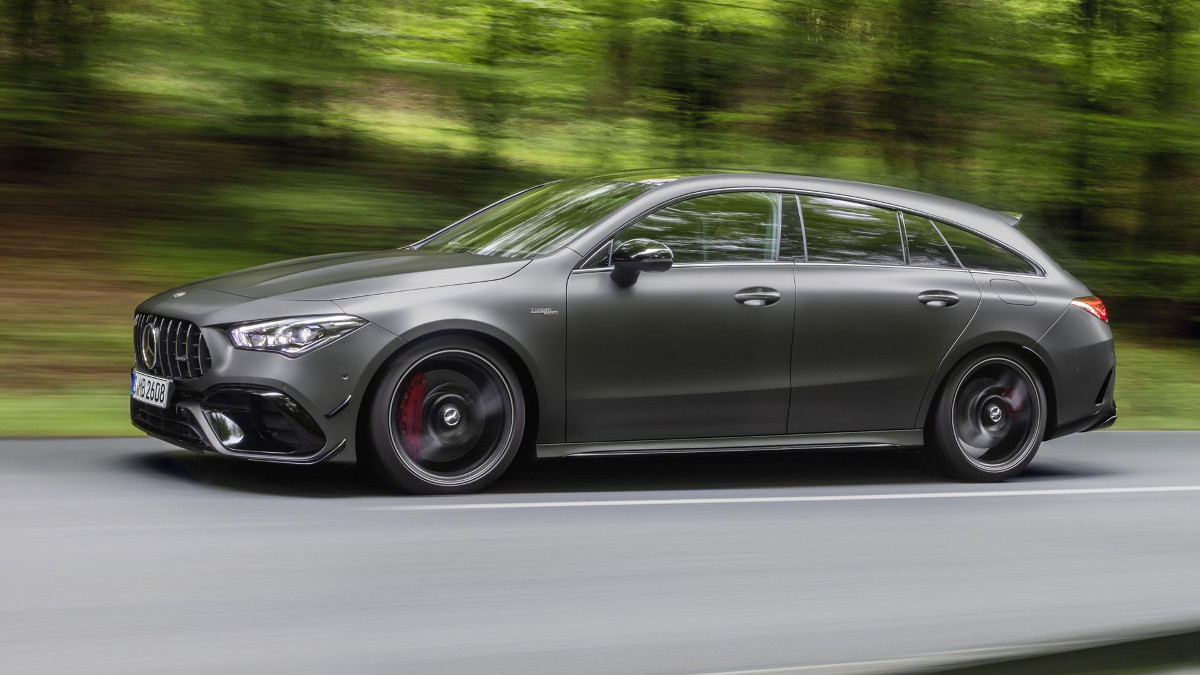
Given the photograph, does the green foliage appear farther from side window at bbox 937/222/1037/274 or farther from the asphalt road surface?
side window at bbox 937/222/1037/274

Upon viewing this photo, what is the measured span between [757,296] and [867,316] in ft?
2.01

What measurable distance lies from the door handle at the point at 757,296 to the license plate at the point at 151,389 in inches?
103

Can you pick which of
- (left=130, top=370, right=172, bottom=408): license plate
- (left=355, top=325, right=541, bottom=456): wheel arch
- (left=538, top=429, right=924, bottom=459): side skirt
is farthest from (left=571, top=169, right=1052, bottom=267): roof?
(left=130, top=370, right=172, bottom=408): license plate

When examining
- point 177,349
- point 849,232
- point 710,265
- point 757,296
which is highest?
point 849,232

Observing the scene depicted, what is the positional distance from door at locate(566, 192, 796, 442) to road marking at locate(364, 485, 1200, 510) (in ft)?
1.01

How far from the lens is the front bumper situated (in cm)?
619

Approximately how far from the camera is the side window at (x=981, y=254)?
7715 millimetres

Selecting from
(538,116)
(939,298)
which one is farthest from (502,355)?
(538,116)

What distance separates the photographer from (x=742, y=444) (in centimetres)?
705

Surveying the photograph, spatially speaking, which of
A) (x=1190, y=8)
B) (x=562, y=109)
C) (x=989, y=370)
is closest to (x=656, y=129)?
(x=562, y=109)

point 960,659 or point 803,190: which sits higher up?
point 803,190

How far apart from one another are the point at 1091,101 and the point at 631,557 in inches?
462

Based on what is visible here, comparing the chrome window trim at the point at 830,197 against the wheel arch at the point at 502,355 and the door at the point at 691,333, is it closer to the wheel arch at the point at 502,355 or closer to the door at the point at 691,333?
the door at the point at 691,333

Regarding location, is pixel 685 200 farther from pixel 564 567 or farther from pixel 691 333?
pixel 564 567
